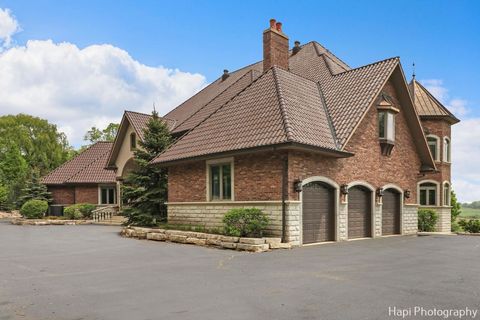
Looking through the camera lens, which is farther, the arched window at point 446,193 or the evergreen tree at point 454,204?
the evergreen tree at point 454,204

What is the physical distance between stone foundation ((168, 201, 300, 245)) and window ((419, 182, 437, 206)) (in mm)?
19428

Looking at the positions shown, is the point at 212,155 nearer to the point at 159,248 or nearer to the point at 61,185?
the point at 159,248

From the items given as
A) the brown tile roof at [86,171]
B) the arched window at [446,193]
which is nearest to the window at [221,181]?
the brown tile roof at [86,171]

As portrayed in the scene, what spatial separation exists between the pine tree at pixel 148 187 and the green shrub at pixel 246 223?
7122mm

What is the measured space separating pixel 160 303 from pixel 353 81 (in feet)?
51.6

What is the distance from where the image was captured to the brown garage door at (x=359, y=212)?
17.5 meters

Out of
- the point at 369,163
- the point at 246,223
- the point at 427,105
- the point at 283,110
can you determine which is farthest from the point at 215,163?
the point at 427,105

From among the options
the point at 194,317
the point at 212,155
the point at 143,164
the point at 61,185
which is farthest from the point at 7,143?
the point at 194,317

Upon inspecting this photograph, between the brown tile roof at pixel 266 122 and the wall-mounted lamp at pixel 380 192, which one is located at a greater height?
the brown tile roof at pixel 266 122

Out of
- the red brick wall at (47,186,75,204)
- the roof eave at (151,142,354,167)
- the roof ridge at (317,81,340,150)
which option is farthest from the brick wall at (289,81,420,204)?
the red brick wall at (47,186,75,204)

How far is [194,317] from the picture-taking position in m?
5.71

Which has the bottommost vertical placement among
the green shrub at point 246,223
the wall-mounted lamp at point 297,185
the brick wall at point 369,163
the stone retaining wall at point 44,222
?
the stone retaining wall at point 44,222

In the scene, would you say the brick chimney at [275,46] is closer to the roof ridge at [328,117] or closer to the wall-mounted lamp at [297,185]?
the roof ridge at [328,117]

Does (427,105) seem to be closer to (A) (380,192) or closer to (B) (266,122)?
(A) (380,192)
